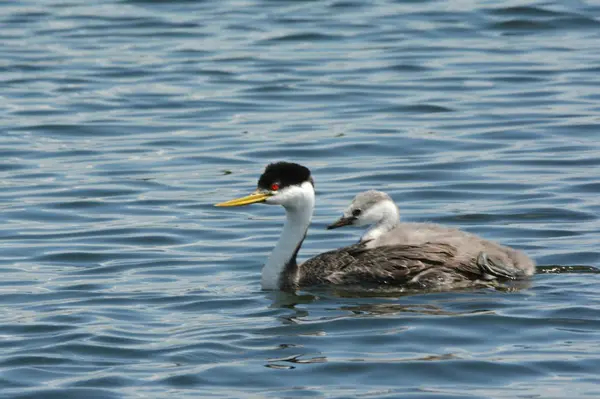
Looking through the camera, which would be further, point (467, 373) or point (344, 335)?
point (344, 335)

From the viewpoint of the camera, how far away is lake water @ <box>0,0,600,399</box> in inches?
360

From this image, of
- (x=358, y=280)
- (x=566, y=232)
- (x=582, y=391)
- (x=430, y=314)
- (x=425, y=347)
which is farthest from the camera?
(x=566, y=232)

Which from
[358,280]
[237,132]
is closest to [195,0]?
[237,132]

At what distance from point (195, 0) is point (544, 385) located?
19.4 metres

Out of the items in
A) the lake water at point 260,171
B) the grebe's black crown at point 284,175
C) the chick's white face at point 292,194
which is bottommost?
the lake water at point 260,171

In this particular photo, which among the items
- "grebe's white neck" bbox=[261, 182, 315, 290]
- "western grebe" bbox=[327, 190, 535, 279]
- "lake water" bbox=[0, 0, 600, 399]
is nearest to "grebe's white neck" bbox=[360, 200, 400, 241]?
"western grebe" bbox=[327, 190, 535, 279]

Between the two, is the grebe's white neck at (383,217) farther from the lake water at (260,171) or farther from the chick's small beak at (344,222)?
the lake water at (260,171)

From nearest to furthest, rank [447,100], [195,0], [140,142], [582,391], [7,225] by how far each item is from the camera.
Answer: [582,391]
[7,225]
[140,142]
[447,100]
[195,0]

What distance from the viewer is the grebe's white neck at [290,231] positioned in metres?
11.3

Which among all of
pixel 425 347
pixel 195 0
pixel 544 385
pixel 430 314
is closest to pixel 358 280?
pixel 430 314

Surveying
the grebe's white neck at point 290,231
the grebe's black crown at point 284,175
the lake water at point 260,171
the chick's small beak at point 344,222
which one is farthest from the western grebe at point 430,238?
the grebe's black crown at point 284,175

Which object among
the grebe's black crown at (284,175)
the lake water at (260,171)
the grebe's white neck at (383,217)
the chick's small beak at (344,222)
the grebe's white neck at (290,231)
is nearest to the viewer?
the lake water at (260,171)

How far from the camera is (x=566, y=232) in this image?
12742mm

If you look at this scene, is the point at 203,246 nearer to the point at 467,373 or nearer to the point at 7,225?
the point at 7,225
